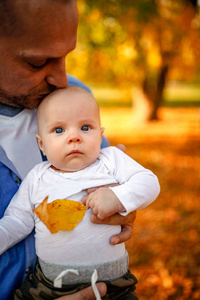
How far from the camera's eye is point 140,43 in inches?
359

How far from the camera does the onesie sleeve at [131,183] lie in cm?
167

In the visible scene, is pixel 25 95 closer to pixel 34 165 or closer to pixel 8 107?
pixel 8 107

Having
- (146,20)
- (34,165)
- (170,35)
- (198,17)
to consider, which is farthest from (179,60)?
(34,165)

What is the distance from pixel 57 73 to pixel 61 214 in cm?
72

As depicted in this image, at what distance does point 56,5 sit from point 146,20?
4936mm

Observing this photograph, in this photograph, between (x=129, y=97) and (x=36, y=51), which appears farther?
(x=129, y=97)

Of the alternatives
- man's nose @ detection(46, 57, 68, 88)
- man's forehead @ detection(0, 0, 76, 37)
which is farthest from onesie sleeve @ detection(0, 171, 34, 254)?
man's forehead @ detection(0, 0, 76, 37)

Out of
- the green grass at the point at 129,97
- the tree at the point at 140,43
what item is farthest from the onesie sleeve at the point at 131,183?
the green grass at the point at 129,97

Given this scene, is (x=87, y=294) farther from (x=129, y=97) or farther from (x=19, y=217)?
(x=129, y=97)

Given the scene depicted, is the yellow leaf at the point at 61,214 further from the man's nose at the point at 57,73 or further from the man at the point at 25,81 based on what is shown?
the man's nose at the point at 57,73

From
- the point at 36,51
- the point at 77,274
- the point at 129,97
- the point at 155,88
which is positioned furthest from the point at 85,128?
the point at 129,97

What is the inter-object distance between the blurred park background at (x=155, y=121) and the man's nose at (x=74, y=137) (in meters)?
2.76

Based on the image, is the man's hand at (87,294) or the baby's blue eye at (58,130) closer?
the man's hand at (87,294)

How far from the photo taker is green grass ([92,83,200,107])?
17.3m
